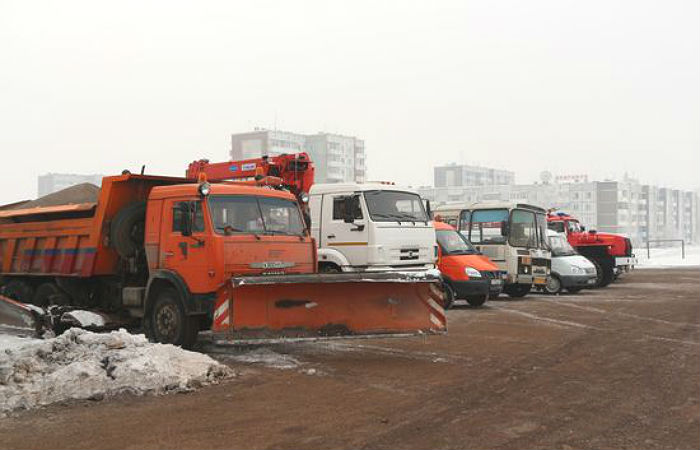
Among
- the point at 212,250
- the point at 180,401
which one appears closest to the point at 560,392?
the point at 180,401

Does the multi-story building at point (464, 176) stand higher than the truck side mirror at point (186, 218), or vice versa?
the multi-story building at point (464, 176)

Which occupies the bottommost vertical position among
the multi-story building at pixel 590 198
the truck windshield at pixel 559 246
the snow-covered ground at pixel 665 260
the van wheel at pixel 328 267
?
the snow-covered ground at pixel 665 260

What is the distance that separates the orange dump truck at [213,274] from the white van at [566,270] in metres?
14.1

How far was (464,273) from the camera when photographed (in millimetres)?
18344

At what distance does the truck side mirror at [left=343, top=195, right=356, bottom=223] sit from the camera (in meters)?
14.9

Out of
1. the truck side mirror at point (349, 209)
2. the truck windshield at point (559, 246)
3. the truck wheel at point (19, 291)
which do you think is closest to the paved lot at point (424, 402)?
the truck side mirror at point (349, 209)

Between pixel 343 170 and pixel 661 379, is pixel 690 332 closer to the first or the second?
pixel 661 379

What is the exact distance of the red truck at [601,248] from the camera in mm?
27812

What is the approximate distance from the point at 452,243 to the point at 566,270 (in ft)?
21.9

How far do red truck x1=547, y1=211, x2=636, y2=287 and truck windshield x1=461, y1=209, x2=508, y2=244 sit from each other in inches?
290

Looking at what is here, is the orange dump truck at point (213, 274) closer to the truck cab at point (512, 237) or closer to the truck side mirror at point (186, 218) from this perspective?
the truck side mirror at point (186, 218)

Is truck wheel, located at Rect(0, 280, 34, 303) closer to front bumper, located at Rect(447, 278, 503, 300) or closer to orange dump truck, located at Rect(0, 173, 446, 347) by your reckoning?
orange dump truck, located at Rect(0, 173, 446, 347)

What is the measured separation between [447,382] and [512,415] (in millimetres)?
1724

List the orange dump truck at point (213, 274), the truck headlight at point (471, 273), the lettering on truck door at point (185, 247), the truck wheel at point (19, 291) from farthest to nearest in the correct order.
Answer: the truck headlight at point (471, 273) < the truck wheel at point (19, 291) < the lettering on truck door at point (185, 247) < the orange dump truck at point (213, 274)
